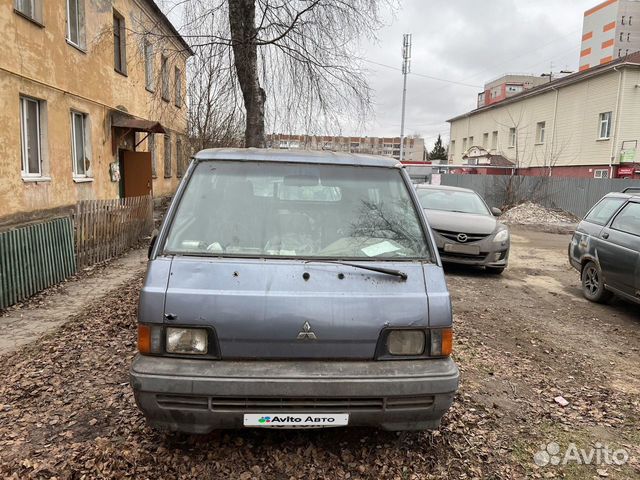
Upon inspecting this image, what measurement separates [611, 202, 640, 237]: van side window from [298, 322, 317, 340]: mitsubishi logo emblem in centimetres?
554

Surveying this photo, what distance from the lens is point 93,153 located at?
40.3 feet

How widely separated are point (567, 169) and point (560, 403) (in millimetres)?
27542

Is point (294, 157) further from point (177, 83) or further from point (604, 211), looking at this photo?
point (177, 83)

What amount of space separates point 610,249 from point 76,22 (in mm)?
12152

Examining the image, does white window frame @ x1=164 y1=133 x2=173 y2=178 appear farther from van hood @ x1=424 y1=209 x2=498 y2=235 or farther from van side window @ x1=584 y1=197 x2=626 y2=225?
van side window @ x1=584 y1=197 x2=626 y2=225

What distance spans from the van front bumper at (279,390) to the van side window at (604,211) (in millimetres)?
5786

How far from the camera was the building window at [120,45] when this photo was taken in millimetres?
13820

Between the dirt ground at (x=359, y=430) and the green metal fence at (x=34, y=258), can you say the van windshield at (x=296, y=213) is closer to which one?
the dirt ground at (x=359, y=430)

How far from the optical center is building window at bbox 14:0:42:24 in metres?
9.05

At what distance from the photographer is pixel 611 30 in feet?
168

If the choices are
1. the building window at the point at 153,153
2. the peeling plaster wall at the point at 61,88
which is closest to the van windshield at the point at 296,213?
the peeling plaster wall at the point at 61,88

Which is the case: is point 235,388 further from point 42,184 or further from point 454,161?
point 454,161

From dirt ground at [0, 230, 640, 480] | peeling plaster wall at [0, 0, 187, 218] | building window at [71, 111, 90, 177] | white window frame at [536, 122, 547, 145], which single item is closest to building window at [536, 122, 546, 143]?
white window frame at [536, 122, 547, 145]

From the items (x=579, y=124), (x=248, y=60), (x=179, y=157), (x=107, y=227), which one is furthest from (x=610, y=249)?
(x=579, y=124)
